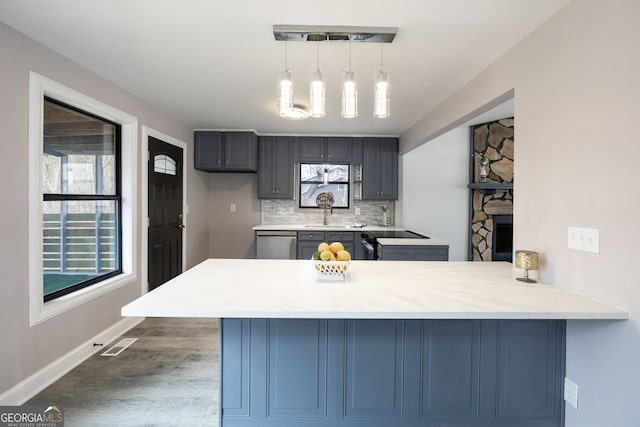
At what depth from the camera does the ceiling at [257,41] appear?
→ 1.61 meters

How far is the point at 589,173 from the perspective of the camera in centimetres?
138

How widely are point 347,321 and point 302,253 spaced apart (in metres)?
2.82

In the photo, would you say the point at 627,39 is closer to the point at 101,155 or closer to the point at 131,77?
the point at 131,77

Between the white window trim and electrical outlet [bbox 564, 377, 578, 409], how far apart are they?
3189mm

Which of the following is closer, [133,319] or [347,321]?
[347,321]

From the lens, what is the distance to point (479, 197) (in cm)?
459

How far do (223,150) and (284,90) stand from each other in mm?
3103

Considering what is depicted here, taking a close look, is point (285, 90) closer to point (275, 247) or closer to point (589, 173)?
point (589, 173)

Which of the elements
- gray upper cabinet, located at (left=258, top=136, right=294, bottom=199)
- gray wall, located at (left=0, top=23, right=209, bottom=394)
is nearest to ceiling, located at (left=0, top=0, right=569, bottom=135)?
gray wall, located at (left=0, top=23, right=209, bottom=394)

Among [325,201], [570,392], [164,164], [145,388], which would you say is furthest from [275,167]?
[570,392]

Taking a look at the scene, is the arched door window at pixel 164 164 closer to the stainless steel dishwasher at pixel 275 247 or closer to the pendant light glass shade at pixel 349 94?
the stainless steel dishwasher at pixel 275 247

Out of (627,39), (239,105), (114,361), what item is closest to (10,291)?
(114,361)

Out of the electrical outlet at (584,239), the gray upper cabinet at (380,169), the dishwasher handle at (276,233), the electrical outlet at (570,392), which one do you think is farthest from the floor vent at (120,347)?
the gray upper cabinet at (380,169)

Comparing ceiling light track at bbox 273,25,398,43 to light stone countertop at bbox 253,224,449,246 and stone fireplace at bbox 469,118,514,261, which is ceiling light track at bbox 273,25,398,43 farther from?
stone fireplace at bbox 469,118,514,261
